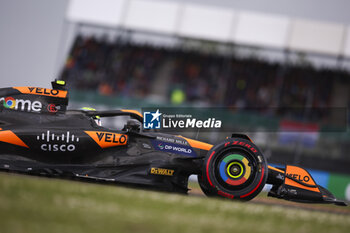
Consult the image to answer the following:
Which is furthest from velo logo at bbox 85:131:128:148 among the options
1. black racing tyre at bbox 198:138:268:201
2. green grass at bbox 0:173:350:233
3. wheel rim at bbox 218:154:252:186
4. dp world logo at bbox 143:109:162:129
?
green grass at bbox 0:173:350:233

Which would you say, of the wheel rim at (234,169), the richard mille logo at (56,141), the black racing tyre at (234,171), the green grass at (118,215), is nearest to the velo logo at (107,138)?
the richard mille logo at (56,141)

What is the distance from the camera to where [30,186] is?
149 inches

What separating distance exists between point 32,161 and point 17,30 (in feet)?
48.5

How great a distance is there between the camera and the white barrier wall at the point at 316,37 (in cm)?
2383

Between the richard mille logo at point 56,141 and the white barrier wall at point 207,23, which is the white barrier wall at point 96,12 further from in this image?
the richard mille logo at point 56,141

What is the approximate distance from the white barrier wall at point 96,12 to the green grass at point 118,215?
21.2 m

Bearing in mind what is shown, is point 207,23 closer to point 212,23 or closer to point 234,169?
point 212,23

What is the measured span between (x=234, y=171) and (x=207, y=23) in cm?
2008

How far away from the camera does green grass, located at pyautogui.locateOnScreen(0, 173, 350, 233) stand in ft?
8.46

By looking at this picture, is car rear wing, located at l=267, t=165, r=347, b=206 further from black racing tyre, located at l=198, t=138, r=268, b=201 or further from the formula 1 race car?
black racing tyre, located at l=198, t=138, r=268, b=201

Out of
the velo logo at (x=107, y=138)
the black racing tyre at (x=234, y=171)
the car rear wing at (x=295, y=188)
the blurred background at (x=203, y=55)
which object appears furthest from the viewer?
the blurred background at (x=203, y=55)

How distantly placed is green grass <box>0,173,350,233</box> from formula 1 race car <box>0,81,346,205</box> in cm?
108

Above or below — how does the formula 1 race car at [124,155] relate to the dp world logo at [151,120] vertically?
below

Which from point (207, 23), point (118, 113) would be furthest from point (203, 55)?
point (118, 113)
